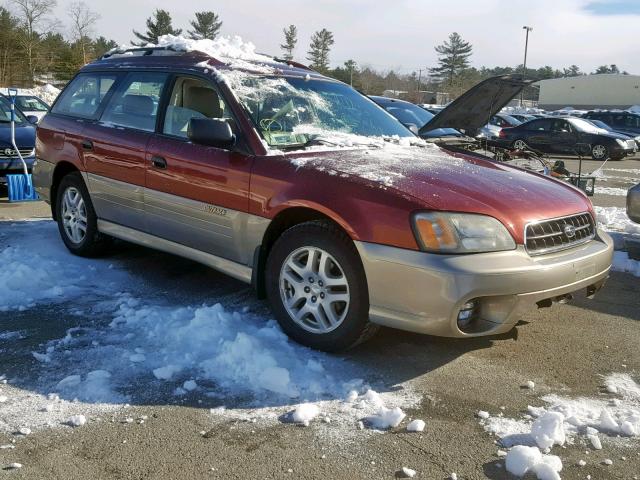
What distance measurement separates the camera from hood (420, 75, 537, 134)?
693cm

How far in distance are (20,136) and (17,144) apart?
19cm

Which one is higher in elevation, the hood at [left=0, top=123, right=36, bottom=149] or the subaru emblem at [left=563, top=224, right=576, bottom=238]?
the hood at [left=0, top=123, right=36, bottom=149]

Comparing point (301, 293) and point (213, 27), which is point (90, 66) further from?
point (213, 27)

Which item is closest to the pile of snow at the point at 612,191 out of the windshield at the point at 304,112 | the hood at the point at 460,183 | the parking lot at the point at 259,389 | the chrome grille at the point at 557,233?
the parking lot at the point at 259,389

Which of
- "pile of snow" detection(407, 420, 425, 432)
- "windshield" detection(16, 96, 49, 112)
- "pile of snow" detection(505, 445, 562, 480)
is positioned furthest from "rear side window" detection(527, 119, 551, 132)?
"pile of snow" detection(505, 445, 562, 480)

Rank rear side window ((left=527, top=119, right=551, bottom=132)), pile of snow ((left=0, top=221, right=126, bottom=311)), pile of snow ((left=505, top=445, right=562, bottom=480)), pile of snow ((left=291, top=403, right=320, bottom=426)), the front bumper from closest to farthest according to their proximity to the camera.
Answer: pile of snow ((left=505, top=445, right=562, bottom=480)) < pile of snow ((left=291, top=403, right=320, bottom=426)) < the front bumper < pile of snow ((left=0, top=221, right=126, bottom=311)) < rear side window ((left=527, top=119, right=551, bottom=132))

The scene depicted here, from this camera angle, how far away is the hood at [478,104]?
22.7 feet

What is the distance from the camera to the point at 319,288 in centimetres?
363

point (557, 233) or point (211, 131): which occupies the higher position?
point (211, 131)

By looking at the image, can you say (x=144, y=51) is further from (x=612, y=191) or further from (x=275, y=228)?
(x=612, y=191)

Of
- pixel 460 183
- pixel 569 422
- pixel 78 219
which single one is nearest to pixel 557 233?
pixel 460 183

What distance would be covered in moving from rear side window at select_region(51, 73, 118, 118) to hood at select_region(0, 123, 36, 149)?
352 cm

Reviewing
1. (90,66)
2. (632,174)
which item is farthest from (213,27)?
(90,66)

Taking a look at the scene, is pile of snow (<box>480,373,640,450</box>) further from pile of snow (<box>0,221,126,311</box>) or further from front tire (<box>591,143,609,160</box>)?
front tire (<box>591,143,609,160</box>)
